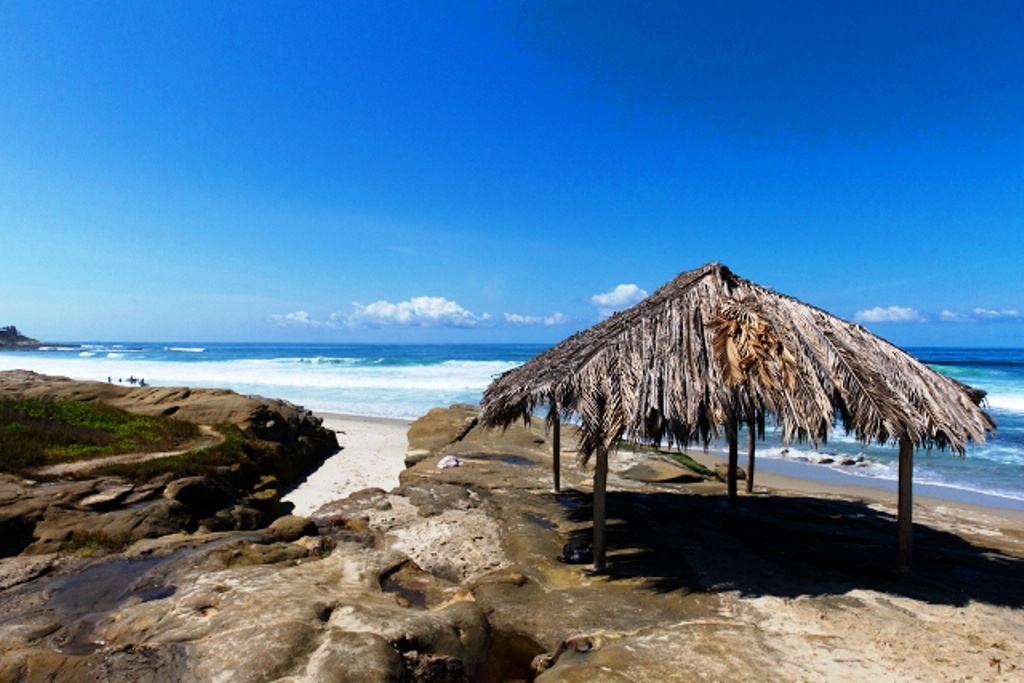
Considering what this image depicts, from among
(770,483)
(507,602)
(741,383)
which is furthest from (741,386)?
Result: (770,483)

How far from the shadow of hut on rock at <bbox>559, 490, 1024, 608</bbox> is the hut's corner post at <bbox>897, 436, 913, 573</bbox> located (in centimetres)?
21

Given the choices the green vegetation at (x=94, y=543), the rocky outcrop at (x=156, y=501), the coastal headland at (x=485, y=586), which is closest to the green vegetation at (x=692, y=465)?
the coastal headland at (x=485, y=586)

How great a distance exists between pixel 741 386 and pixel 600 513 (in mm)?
2155

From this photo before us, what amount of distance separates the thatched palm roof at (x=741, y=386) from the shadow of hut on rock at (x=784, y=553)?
2.01 ft

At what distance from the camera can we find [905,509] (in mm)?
6363

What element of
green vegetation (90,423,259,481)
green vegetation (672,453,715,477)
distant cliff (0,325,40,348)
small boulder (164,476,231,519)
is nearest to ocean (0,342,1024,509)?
green vegetation (672,453,715,477)

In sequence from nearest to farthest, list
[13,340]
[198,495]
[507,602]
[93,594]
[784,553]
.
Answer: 1. [93,594]
2. [507,602]
3. [784,553]
4. [198,495]
5. [13,340]

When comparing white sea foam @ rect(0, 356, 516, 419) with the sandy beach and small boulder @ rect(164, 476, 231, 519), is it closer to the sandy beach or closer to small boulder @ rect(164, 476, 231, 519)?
the sandy beach

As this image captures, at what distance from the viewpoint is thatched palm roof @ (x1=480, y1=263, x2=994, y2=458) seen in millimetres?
5941

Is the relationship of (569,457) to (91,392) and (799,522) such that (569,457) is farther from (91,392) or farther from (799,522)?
(91,392)

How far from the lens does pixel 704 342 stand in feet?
21.4

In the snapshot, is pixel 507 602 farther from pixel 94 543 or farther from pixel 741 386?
pixel 94 543

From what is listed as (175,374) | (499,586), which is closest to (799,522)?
(499,586)

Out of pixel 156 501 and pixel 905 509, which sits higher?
pixel 905 509
